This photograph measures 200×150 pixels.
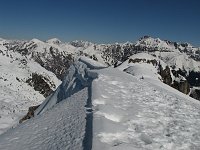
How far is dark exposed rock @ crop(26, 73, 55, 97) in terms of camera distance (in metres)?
49.6

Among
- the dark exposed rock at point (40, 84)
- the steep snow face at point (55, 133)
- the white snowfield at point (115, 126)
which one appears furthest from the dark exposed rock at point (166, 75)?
the steep snow face at point (55, 133)

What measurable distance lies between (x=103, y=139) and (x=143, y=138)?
1204 millimetres

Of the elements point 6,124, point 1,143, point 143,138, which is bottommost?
point 6,124

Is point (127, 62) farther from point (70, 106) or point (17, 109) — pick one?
point (70, 106)

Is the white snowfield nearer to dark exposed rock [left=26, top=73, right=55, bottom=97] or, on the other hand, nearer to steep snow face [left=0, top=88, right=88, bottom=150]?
steep snow face [left=0, top=88, right=88, bottom=150]

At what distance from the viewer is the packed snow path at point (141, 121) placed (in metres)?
7.61

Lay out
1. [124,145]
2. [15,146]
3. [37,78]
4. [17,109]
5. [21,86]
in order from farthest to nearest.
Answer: [37,78]
[21,86]
[17,109]
[15,146]
[124,145]

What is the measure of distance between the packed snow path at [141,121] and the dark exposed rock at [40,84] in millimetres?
36706

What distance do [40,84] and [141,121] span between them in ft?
141

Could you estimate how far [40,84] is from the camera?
50781mm

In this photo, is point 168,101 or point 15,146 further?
point 168,101

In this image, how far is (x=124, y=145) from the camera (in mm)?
7039

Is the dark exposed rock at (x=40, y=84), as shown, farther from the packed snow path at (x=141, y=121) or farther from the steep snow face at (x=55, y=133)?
the steep snow face at (x=55, y=133)

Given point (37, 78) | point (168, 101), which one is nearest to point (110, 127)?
point (168, 101)
